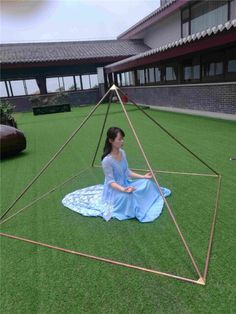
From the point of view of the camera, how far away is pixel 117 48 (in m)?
23.9

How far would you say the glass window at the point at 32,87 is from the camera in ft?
69.8

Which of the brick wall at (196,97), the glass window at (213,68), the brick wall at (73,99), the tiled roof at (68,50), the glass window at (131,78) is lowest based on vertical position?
the brick wall at (73,99)

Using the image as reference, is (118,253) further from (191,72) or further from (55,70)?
(55,70)

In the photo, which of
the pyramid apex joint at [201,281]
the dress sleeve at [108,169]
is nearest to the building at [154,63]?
the dress sleeve at [108,169]

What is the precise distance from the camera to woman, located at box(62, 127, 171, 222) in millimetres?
3471

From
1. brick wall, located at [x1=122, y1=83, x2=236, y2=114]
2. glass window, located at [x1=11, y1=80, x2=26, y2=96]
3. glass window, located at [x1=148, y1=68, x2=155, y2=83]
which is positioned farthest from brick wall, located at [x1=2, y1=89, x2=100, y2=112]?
glass window, located at [x1=148, y1=68, x2=155, y2=83]

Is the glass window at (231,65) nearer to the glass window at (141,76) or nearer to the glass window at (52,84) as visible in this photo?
→ the glass window at (141,76)

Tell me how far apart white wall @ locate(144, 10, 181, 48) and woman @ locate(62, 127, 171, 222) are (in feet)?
47.1

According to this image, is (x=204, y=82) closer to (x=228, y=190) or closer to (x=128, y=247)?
(x=228, y=190)

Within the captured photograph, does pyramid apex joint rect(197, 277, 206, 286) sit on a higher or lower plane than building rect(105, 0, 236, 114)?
lower

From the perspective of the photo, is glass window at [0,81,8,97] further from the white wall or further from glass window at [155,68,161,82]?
glass window at [155,68,161,82]

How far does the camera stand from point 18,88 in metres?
21.3

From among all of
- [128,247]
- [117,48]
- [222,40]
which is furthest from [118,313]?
[117,48]

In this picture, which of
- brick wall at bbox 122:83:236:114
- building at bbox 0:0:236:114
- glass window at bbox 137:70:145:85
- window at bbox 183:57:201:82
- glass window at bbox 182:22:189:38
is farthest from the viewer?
glass window at bbox 137:70:145:85
